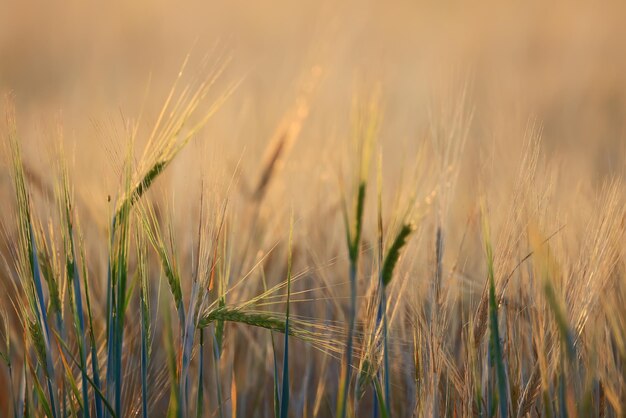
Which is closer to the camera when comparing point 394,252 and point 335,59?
point 394,252

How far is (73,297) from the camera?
1.22 meters

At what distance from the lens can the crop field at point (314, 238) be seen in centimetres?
117

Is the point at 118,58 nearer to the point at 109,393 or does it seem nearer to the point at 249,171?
the point at 249,171

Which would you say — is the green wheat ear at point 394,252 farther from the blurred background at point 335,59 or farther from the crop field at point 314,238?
the blurred background at point 335,59

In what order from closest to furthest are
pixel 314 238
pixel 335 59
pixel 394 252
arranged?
pixel 394 252 → pixel 314 238 → pixel 335 59

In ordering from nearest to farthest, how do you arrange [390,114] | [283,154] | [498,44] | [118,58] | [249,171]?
1. [283,154]
2. [249,171]
3. [390,114]
4. [118,58]
5. [498,44]

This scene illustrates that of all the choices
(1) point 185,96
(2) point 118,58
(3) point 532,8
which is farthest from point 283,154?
(3) point 532,8

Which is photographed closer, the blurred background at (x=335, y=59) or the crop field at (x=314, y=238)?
the crop field at (x=314, y=238)

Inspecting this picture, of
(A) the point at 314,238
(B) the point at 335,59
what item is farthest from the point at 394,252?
(B) the point at 335,59

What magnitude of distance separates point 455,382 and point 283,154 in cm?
70

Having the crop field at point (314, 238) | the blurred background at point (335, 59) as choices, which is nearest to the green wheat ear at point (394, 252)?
the crop field at point (314, 238)

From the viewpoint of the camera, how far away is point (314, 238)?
6.28 feet

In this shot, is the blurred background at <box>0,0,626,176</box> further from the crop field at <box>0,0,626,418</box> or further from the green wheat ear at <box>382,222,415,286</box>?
the green wheat ear at <box>382,222,415,286</box>

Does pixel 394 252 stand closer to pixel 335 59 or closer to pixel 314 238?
pixel 314 238
